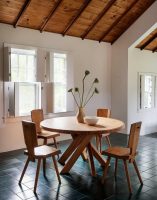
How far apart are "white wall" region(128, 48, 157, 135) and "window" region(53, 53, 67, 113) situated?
190 centimetres

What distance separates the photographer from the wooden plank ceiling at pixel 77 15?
177 inches

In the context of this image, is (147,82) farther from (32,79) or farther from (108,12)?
(32,79)

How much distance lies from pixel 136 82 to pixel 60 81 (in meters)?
2.37

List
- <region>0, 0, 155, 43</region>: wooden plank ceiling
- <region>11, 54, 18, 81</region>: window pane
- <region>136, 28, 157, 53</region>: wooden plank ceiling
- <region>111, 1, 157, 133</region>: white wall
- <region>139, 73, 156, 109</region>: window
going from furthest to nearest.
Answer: <region>139, 73, 156, 109</region>: window
<region>136, 28, 157, 53</region>: wooden plank ceiling
<region>111, 1, 157, 133</region>: white wall
<region>11, 54, 18, 81</region>: window pane
<region>0, 0, 155, 43</region>: wooden plank ceiling

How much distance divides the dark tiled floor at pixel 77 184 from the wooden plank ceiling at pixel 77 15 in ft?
8.88

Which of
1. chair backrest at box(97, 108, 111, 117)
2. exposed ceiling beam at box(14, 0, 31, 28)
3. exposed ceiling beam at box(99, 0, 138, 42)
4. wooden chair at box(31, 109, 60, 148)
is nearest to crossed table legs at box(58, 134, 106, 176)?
wooden chair at box(31, 109, 60, 148)

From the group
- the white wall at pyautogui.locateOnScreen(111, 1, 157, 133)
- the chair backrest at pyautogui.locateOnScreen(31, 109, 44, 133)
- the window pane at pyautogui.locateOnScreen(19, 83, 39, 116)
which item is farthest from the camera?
the white wall at pyautogui.locateOnScreen(111, 1, 157, 133)

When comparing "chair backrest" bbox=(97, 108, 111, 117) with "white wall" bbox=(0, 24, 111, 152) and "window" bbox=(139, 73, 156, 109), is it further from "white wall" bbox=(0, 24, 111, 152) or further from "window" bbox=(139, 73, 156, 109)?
"window" bbox=(139, 73, 156, 109)

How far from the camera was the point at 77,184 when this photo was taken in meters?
3.27

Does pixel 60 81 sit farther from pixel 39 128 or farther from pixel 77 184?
A: pixel 77 184

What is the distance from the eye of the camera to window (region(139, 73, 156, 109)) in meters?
6.95

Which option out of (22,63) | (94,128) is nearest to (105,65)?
(22,63)

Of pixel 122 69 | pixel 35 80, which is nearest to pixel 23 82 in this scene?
pixel 35 80

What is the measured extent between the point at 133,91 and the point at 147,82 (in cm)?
83
